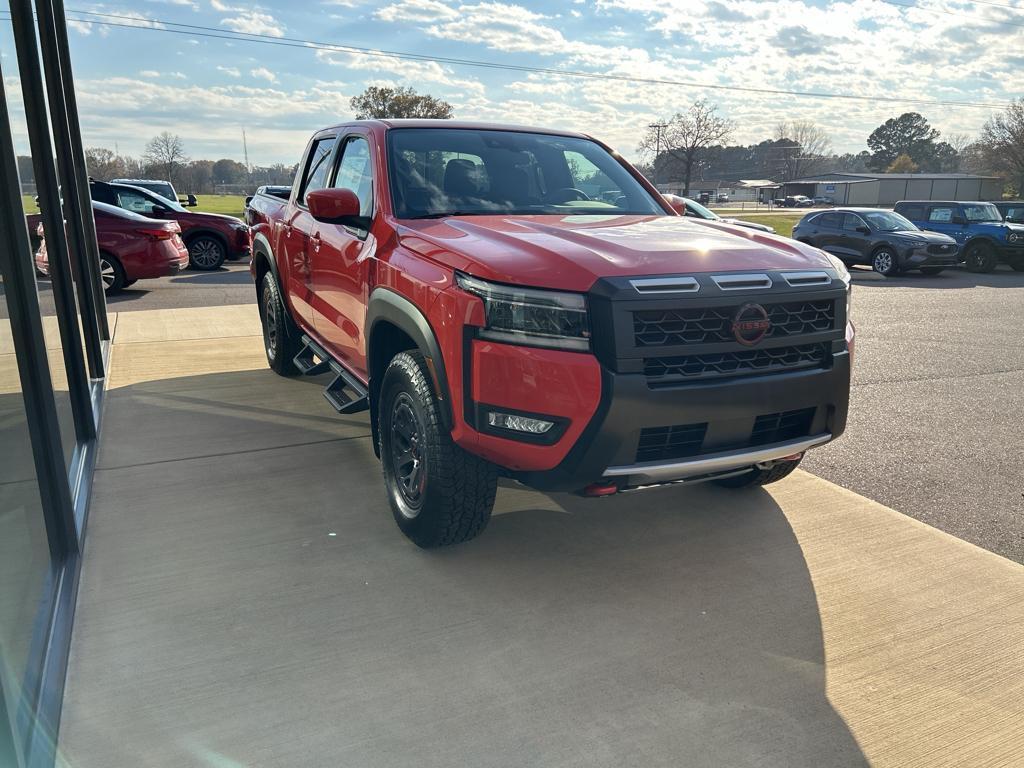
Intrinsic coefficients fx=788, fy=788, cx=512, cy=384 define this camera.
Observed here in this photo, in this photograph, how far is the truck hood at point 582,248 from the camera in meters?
2.94

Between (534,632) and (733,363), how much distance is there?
1.30 meters

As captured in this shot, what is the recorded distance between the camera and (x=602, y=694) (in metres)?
2.68

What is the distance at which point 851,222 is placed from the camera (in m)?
18.4

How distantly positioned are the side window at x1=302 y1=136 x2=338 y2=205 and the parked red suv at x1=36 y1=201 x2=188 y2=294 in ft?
25.1

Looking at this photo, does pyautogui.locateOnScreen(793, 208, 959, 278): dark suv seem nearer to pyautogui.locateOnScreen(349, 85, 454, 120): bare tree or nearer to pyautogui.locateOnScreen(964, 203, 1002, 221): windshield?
pyautogui.locateOnScreen(964, 203, 1002, 221): windshield

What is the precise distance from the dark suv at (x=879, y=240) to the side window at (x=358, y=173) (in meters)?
14.3

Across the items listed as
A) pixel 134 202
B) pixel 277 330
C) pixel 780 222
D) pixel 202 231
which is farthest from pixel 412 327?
pixel 780 222

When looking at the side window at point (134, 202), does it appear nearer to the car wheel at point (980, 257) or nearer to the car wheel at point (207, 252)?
the car wheel at point (207, 252)

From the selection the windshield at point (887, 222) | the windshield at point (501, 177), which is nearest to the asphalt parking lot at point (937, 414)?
the windshield at point (501, 177)

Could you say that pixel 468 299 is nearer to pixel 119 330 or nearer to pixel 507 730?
pixel 507 730

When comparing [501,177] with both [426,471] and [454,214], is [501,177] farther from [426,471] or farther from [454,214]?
[426,471]

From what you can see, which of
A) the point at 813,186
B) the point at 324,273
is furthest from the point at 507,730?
the point at 813,186

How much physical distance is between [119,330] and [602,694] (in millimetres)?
8202

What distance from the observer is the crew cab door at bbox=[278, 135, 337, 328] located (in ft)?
16.9
